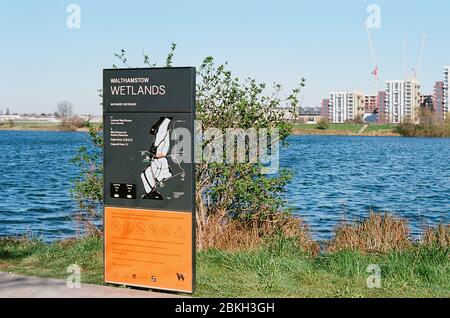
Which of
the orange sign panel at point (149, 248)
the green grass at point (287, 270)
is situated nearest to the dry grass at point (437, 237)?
the green grass at point (287, 270)

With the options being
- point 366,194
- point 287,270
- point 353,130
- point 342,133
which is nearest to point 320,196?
point 366,194

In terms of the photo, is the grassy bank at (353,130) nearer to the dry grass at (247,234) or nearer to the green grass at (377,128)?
the green grass at (377,128)

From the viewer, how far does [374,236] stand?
13.0 meters

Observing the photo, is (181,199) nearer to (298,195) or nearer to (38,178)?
(298,195)

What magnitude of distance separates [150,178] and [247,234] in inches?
163

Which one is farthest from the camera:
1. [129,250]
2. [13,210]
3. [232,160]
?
[13,210]

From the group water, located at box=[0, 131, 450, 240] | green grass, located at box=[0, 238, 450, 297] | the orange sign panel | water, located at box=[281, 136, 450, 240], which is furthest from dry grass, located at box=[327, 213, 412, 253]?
the orange sign panel

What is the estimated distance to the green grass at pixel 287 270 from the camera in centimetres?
853

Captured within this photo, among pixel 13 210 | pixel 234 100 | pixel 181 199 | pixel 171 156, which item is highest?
pixel 234 100

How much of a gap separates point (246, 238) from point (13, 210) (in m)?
14.0

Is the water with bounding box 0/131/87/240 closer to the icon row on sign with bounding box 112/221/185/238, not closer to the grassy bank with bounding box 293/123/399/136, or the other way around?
the icon row on sign with bounding box 112/221/185/238

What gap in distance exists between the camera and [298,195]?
2666cm

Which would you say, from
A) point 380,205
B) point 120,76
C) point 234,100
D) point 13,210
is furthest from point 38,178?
point 120,76
